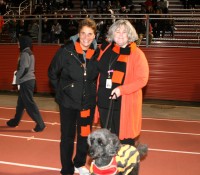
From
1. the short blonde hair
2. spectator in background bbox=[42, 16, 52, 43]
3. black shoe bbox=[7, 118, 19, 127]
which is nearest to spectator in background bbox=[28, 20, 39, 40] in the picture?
spectator in background bbox=[42, 16, 52, 43]

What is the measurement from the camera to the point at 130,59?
13.9 ft

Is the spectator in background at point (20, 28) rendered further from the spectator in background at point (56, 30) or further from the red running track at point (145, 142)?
the red running track at point (145, 142)

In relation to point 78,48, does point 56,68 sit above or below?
below

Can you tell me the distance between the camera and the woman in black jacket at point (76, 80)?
444 centimetres

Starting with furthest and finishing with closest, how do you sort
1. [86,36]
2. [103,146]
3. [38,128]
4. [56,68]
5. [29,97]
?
1. [38,128]
2. [29,97]
3. [56,68]
4. [86,36]
5. [103,146]

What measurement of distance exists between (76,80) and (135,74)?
0.80 metres

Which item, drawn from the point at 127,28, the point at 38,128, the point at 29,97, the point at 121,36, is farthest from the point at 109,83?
the point at 38,128

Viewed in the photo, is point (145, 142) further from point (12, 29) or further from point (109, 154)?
point (12, 29)

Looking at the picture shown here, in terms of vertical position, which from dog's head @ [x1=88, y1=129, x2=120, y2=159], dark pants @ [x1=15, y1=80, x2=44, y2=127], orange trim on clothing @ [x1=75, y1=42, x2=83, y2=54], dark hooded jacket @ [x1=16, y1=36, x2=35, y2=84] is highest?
orange trim on clothing @ [x1=75, y1=42, x2=83, y2=54]

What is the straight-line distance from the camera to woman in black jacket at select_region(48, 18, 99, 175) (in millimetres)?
4438

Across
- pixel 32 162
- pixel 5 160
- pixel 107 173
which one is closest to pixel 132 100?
pixel 107 173

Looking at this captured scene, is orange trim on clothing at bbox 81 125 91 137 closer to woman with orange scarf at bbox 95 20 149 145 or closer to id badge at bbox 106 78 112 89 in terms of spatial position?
woman with orange scarf at bbox 95 20 149 145

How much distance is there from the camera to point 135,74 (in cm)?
422

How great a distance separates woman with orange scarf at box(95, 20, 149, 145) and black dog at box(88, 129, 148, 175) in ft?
1.63
